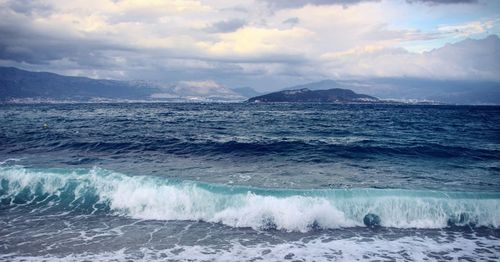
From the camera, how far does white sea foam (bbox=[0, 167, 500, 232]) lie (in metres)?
15.8

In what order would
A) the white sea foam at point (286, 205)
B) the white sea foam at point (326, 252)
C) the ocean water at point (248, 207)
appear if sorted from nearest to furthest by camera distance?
the white sea foam at point (326, 252), the ocean water at point (248, 207), the white sea foam at point (286, 205)

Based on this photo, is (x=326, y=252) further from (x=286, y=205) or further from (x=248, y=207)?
(x=248, y=207)

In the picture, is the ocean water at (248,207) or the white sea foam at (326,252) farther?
the ocean water at (248,207)

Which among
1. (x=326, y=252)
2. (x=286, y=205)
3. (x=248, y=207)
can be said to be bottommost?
(x=326, y=252)

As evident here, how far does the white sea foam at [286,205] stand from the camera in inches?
620

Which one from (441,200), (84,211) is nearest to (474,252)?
(441,200)

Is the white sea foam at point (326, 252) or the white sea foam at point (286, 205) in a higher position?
the white sea foam at point (286, 205)

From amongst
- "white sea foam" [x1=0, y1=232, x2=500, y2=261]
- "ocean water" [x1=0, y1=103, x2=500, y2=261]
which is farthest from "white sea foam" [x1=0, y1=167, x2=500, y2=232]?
"white sea foam" [x1=0, y1=232, x2=500, y2=261]

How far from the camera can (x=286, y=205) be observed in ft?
53.0

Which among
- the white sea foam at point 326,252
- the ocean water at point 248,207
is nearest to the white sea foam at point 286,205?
the ocean water at point 248,207

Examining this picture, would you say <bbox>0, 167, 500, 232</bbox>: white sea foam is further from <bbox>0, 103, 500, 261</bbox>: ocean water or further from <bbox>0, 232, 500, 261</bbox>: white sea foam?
<bbox>0, 232, 500, 261</bbox>: white sea foam

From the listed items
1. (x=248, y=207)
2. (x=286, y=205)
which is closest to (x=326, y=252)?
(x=286, y=205)

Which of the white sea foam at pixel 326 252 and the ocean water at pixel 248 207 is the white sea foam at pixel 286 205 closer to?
the ocean water at pixel 248 207

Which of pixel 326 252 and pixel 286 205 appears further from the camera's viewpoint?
pixel 286 205
